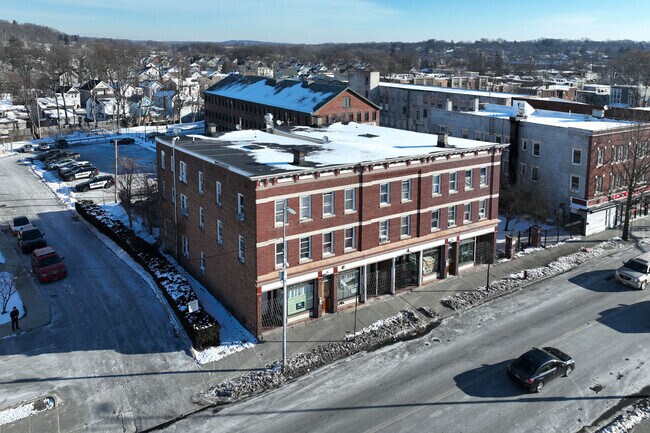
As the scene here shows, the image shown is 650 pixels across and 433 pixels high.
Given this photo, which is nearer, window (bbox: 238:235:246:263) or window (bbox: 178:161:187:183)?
window (bbox: 238:235:246:263)

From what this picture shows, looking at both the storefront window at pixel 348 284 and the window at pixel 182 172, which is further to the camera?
the window at pixel 182 172

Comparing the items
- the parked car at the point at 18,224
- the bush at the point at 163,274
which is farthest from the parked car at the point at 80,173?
the parked car at the point at 18,224

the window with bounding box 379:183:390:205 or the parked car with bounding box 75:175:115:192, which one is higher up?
the window with bounding box 379:183:390:205

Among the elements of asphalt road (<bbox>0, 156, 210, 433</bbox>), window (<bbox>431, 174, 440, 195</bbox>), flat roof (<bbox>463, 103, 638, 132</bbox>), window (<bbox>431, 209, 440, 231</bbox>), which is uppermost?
flat roof (<bbox>463, 103, 638, 132</bbox>)

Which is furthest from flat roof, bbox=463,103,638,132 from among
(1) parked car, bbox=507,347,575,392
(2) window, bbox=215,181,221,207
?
(2) window, bbox=215,181,221,207

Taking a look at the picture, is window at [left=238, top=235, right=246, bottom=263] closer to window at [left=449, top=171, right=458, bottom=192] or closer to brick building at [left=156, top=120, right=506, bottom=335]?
brick building at [left=156, top=120, right=506, bottom=335]

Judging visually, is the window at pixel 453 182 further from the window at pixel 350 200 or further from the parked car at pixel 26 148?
the parked car at pixel 26 148

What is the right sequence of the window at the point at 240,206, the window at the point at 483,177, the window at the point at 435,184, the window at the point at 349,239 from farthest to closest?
the window at the point at 483,177 < the window at the point at 435,184 < the window at the point at 349,239 < the window at the point at 240,206

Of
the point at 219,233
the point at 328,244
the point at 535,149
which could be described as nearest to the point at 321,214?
the point at 328,244
